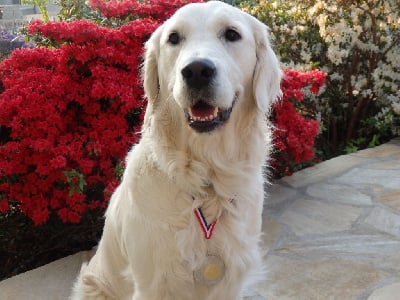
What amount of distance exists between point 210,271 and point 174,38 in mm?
1092

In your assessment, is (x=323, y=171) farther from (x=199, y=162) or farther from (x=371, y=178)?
(x=199, y=162)

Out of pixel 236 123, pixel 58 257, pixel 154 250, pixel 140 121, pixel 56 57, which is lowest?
pixel 58 257

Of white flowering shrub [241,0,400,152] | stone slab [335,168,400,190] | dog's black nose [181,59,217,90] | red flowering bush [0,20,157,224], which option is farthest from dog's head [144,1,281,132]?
white flowering shrub [241,0,400,152]

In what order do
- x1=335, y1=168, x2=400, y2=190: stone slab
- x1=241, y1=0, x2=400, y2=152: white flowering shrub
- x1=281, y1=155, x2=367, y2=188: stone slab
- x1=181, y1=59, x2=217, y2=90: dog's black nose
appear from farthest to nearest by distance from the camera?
A: x1=241, y1=0, x2=400, y2=152: white flowering shrub
x1=281, y1=155, x2=367, y2=188: stone slab
x1=335, y1=168, x2=400, y2=190: stone slab
x1=181, y1=59, x2=217, y2=90: dog's black nose

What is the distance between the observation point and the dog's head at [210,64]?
6.21ft

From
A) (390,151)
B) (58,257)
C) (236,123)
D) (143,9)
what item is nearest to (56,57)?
(143,9)

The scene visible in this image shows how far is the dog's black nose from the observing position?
6.05ft

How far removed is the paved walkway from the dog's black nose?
1.49 metres

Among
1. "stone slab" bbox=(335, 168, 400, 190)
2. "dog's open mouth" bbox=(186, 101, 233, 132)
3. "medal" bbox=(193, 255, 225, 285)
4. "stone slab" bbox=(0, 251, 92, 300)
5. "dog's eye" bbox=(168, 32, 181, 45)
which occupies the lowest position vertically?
"stone slab" bbox=(0, 251, 92, 300)

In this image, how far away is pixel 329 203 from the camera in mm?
4008

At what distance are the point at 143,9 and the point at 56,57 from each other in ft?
4.01

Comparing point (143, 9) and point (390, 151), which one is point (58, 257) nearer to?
point (143, 9)

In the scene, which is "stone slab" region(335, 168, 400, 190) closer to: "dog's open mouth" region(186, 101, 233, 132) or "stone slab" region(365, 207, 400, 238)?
"stone slab" region(365, 207, 400, 238)

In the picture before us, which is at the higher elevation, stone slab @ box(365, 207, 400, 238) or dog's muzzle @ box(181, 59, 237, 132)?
dog's muzzle @ box(181, 59, 237, 132)
